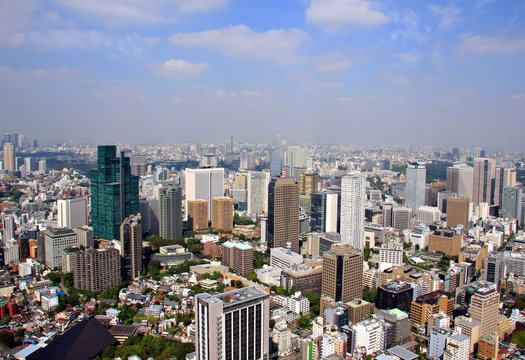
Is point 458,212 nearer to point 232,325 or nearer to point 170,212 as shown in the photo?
point 170,212

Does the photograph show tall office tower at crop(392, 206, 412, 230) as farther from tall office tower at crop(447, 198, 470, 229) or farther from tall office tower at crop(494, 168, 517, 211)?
tall office tower at crop(494, 168, 517, 211)

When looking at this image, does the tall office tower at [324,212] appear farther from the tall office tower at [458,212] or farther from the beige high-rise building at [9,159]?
the beige high-rise building at [9,159]

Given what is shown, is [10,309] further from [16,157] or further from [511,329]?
[16,157]

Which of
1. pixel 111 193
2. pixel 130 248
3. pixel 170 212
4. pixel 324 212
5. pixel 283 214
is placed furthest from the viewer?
pixel 324 212

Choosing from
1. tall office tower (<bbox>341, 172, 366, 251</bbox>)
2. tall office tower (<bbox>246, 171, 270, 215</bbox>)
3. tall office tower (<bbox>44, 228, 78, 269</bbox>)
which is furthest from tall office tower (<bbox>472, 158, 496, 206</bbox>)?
tall office tower (<bbox>44, 228, 78, 269</bbox>)

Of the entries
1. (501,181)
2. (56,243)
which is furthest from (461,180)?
(56,243)

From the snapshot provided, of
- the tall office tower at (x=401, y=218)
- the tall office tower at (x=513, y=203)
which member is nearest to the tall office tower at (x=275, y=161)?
the tall office tower at (x=401, y=218)
